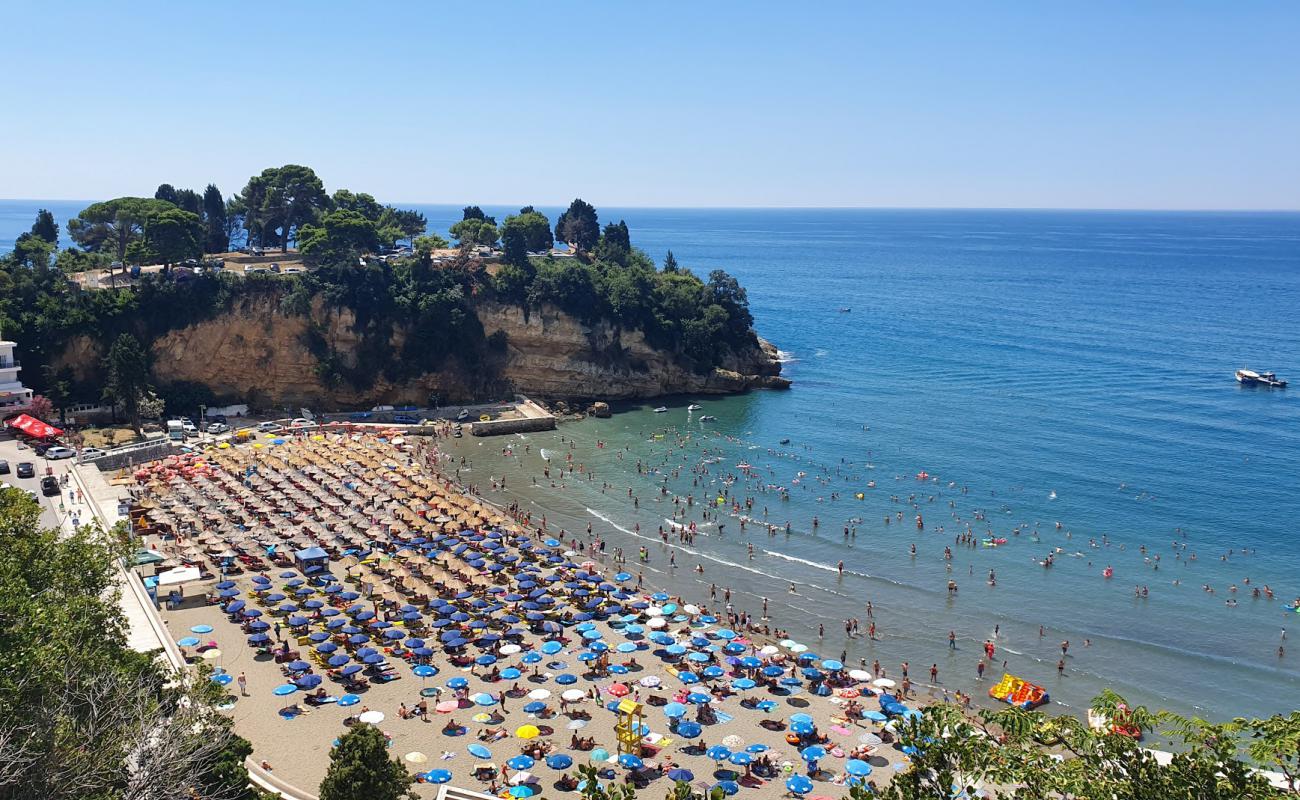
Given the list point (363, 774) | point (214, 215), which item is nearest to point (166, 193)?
point (214, 215)

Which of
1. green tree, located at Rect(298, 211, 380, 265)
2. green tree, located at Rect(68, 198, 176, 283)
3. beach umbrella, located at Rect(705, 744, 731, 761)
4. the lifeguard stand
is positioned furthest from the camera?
green tree, located at Rect(298, 211, 380, 265)

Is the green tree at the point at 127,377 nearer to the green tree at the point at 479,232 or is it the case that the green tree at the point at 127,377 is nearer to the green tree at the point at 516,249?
the green tree at the point at 516,249

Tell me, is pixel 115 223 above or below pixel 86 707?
above

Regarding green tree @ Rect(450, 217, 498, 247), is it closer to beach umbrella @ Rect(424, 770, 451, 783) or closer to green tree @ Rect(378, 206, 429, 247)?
green tree @ Rect(378, 206, 429, 247)

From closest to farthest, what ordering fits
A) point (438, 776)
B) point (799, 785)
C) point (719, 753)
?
1. point (438, 776)
2. point (799, 785)
3. point (719, 753)

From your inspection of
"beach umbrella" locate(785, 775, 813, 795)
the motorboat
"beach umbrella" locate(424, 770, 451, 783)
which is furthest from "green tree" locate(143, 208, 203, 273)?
the motorboat

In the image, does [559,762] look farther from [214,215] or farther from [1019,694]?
[214,215]
